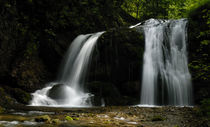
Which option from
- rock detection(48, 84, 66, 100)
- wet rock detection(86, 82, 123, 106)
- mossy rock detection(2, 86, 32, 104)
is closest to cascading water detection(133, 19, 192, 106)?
wet rock detection(86, 82, 123, 106)

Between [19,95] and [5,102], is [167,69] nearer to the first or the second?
[19,95]

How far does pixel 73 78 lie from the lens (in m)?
12.7

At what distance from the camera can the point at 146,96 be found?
10828mm

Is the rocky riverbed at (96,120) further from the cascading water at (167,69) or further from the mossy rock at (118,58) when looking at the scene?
the mossy rock at (118,58)

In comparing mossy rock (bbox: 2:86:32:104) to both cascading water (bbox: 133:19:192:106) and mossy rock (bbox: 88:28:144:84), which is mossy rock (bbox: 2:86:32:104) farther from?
cascading water (bbox: 133:19:192:106)

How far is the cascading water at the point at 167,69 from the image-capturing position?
34.3ft

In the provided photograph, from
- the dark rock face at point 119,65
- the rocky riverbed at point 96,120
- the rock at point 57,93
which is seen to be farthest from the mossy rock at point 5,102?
the dark rock face at point 119,65

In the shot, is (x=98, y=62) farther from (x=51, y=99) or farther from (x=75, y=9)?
(x=75, y=9)

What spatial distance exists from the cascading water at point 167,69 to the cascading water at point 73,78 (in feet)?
12.8

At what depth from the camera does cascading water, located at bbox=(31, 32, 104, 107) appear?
9938mm


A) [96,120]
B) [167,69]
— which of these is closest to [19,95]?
[96,120]

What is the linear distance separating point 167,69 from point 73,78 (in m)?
6.51

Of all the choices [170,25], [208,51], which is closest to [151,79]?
[208,51]

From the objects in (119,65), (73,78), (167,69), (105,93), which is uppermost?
(119,65)
